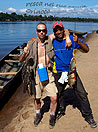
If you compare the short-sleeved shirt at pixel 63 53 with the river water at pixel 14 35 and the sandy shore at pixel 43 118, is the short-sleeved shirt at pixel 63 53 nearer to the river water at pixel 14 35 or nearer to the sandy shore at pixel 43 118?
the sandy shore at pixel 43 118

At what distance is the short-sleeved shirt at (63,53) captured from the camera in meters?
3.40

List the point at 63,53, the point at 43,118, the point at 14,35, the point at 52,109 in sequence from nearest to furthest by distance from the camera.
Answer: the point at 63,53, the point at 52,109, the point at 43,118, the point at 14,35

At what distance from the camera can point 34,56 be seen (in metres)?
3.38

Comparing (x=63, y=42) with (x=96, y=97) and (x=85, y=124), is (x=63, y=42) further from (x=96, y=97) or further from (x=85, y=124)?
(x=96, y=97)

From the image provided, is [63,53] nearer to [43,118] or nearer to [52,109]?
[52,109]

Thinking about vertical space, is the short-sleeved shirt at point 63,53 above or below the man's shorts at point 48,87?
above

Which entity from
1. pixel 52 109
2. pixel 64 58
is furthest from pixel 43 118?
pixel 64 58

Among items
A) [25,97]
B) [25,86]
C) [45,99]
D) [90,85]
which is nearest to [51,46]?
[25,86]

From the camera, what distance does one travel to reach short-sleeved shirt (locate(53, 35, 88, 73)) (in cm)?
340

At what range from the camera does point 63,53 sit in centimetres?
344

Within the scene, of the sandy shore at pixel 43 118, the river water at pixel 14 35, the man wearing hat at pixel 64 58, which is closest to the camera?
the man wearing hat at pixel 64 58

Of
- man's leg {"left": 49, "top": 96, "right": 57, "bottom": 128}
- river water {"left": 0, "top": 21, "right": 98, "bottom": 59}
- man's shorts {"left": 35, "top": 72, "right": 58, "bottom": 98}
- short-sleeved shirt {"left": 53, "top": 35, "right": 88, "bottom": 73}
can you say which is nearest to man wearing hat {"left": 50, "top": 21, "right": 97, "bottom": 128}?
short-sleeved shirt {"left": 53, "top": 35, "right": 88, "bottom": 73}

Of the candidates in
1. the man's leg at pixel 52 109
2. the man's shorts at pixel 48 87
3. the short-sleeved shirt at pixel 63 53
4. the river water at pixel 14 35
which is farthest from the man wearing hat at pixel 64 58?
the river water at pixel 14 35

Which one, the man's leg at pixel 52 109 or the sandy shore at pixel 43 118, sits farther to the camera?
the sandy shore at pixel 43 118
